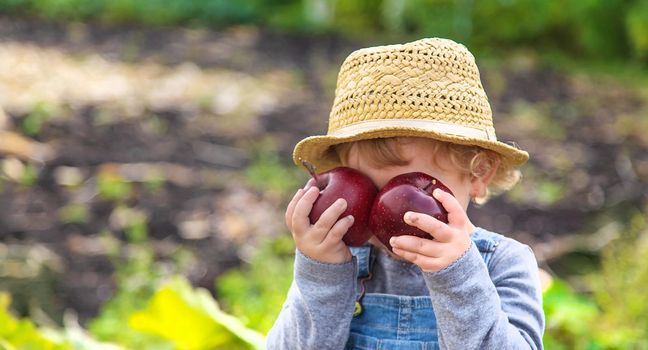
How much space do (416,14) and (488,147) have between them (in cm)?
1197

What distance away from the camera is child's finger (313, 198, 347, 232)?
5.88 ft

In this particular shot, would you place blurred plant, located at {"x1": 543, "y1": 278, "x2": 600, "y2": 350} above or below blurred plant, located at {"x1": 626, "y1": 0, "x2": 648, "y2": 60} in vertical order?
below

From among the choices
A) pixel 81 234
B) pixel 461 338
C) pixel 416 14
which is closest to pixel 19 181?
pixel 81 234

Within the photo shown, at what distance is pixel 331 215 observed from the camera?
1.80m

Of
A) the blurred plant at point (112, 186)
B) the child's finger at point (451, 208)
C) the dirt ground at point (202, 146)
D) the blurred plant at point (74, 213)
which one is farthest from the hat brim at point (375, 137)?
the blurred plant at point (112, 186)

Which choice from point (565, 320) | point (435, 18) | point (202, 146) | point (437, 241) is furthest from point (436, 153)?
point (435, 18)

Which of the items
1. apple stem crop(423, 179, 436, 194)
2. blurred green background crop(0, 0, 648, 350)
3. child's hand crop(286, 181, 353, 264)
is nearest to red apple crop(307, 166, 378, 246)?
child's hand crop(286, 181, 353, 264)

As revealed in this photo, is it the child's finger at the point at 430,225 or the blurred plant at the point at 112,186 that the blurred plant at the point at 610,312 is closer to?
the child's finger at the point at 430,225

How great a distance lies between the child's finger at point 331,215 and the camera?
1.79m

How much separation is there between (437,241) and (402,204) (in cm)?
9

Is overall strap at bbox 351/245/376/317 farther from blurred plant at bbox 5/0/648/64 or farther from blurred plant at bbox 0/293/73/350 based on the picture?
blurred plant at bbox 5/0/648/64

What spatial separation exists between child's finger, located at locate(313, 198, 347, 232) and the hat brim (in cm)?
16

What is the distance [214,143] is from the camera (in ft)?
20.5

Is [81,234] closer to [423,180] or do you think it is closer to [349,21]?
[423,180]
